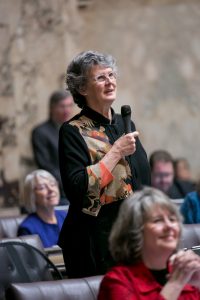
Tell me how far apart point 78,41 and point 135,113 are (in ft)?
3.22

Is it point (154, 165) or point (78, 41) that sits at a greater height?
point (78, 41)

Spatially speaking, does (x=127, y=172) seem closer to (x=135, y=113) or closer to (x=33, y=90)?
(x=33, y=90)

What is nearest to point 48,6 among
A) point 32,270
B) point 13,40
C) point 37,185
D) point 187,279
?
point 13,40

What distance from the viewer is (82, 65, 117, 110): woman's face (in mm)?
5340

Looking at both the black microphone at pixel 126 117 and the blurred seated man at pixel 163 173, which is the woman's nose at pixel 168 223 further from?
the blurred seated man at pixel 163 173

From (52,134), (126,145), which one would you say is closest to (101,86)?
(126,145)

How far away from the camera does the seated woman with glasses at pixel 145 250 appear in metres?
4.30

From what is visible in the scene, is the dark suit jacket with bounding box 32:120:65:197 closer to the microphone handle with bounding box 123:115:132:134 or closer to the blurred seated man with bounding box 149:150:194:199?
the blurred seated man with bounding box 149:150:194:199

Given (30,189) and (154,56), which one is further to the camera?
(154,56)

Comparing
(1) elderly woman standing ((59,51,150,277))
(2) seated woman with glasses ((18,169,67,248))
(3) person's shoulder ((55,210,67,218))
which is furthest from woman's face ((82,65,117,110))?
(3) person's shoulder ((55,210,67,218))

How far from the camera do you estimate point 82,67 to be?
17.6ft

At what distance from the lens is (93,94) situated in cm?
537

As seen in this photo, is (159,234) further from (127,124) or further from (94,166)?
Result: (127,124)

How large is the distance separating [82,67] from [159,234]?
1.24m
